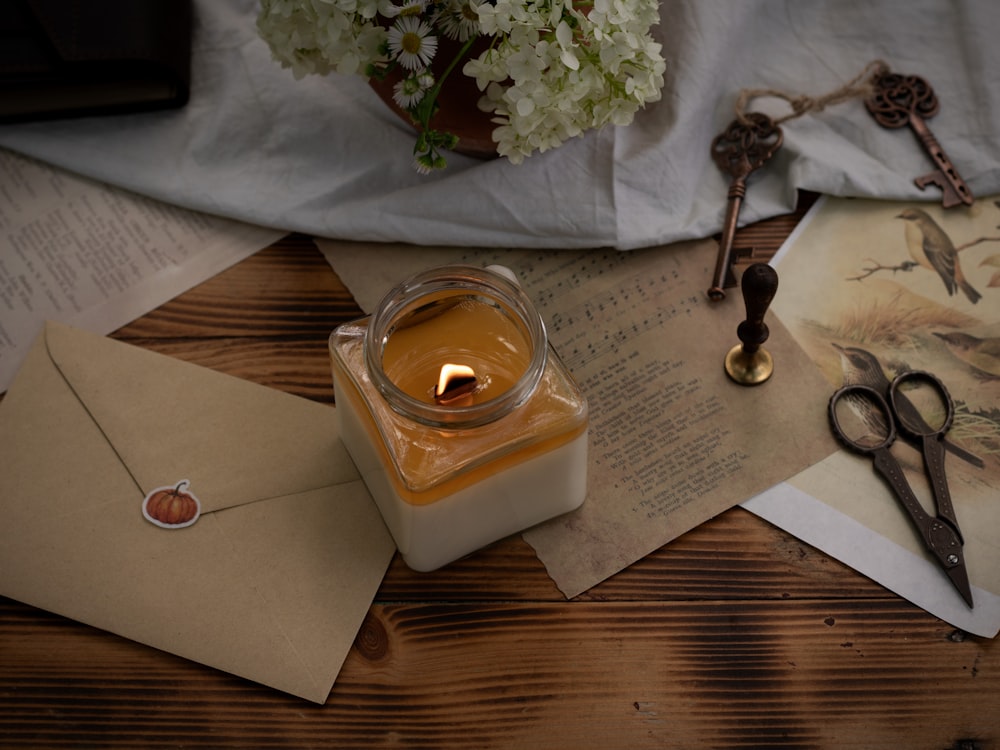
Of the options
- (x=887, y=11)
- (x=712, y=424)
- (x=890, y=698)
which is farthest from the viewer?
(x=887, y=11)

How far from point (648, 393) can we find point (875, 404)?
0.19 metres

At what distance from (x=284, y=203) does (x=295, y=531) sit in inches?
12.7

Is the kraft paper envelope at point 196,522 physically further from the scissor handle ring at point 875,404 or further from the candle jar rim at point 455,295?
the scissor handle ring at point 875,404

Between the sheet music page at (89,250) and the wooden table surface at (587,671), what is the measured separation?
26 centimetres

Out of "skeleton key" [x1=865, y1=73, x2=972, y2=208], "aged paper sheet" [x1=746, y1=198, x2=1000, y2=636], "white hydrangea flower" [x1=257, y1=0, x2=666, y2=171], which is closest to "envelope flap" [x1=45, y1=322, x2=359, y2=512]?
"white hydrangea flower" [x1=257, y1=0, x2=666, y2=171]

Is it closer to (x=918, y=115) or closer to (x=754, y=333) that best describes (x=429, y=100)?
(x=754, y=333)

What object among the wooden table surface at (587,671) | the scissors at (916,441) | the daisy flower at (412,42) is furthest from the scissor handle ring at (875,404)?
the daisy flower at (412,42)

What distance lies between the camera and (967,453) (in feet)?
2.61

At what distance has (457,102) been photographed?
817 millimetres

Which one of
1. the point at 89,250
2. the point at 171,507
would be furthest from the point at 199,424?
the point at 89,250

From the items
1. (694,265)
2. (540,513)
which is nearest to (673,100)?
(694,265)

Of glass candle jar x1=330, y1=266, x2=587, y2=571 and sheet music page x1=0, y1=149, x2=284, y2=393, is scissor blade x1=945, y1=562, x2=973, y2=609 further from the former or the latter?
sheet music page x1=0, y1=149, x2=284, y2=393

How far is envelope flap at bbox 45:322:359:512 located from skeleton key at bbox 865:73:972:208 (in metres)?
0.61

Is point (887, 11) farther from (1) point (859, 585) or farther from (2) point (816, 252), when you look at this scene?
(1) point (859, 585)
